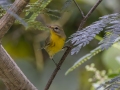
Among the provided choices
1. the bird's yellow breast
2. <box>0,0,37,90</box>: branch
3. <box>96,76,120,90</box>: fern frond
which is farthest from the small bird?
<box>96,76,120,90</box>: fern frond

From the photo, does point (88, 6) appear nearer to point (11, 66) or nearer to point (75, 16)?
point (75, 16)

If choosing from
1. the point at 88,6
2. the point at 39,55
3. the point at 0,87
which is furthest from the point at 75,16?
the point at 0,87

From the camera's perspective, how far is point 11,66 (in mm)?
551

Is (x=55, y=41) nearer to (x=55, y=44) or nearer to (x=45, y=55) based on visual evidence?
(x=55, y=44)

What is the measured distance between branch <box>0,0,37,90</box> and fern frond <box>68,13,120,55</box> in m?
0.09

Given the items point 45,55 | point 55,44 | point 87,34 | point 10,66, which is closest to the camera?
point 87,34

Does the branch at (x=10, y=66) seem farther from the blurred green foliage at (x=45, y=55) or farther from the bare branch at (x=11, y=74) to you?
the blurred green foliage at (x=45, y=55)

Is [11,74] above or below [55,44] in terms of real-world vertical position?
above

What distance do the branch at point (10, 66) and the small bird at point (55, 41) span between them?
16.8 inches

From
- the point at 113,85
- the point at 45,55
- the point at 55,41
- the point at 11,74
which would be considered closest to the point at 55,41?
the point at 55,41

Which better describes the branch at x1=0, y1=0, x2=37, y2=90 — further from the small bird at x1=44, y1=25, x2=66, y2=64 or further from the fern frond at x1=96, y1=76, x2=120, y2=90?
the small bird at x1=44, y1=25, x2=66, y2=64

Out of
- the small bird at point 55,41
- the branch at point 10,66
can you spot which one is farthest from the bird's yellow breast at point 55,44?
the branch at point 10,66

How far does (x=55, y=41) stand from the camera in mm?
1093

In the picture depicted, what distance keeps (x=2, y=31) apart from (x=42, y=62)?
1421 millimetres
